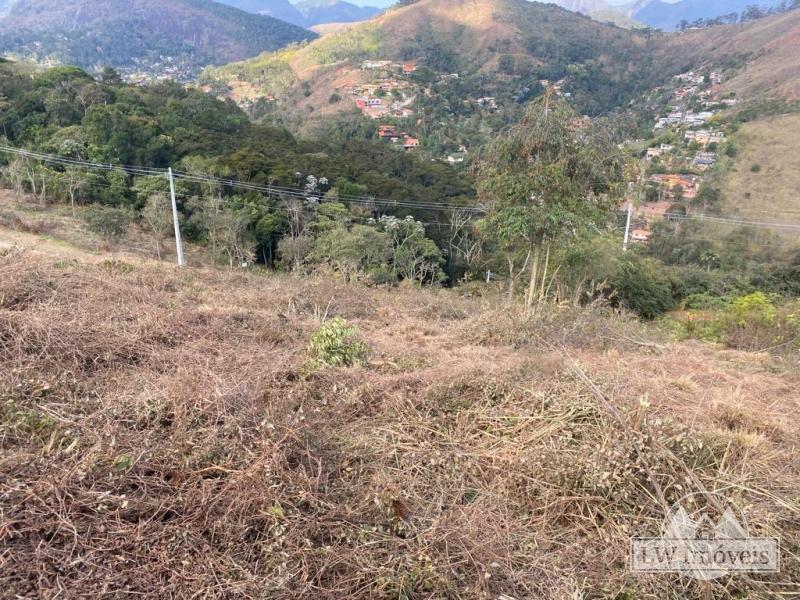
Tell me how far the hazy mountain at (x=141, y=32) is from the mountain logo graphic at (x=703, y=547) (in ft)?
368

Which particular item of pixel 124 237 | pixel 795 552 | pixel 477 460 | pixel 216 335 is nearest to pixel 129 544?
pixel 477 460

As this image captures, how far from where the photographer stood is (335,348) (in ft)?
14.8

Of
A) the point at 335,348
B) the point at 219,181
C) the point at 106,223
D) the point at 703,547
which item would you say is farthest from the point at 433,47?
the point at 703,547

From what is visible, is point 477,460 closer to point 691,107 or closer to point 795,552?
point 795,552

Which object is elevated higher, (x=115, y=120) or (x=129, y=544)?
(x=115, y=120)

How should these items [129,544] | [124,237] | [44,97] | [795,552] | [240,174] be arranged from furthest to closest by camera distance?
[44,97] < [240,174] < [124,237] < [795,552] < [129,544]

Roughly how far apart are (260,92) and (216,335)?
74031mm

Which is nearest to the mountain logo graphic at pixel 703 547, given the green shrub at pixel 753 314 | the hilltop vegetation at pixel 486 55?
the green shrub at pixel 753 314

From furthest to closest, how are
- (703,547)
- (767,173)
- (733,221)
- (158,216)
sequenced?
(767,173)
(733,221)
(158,216)
(703,547)

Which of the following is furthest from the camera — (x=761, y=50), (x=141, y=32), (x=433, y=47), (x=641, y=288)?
(x=141, y=32)

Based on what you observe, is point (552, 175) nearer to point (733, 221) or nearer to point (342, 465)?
point (342, 465)

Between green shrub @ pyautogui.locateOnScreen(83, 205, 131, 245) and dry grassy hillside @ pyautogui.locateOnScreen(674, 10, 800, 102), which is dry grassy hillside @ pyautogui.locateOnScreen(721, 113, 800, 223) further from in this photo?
green shrub @ pyautogui.locateOnScreen(83, 205, 131, 245)

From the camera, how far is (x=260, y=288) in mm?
7781

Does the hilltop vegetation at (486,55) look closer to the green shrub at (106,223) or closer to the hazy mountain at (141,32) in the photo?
the hazy mountain at (141,32)
